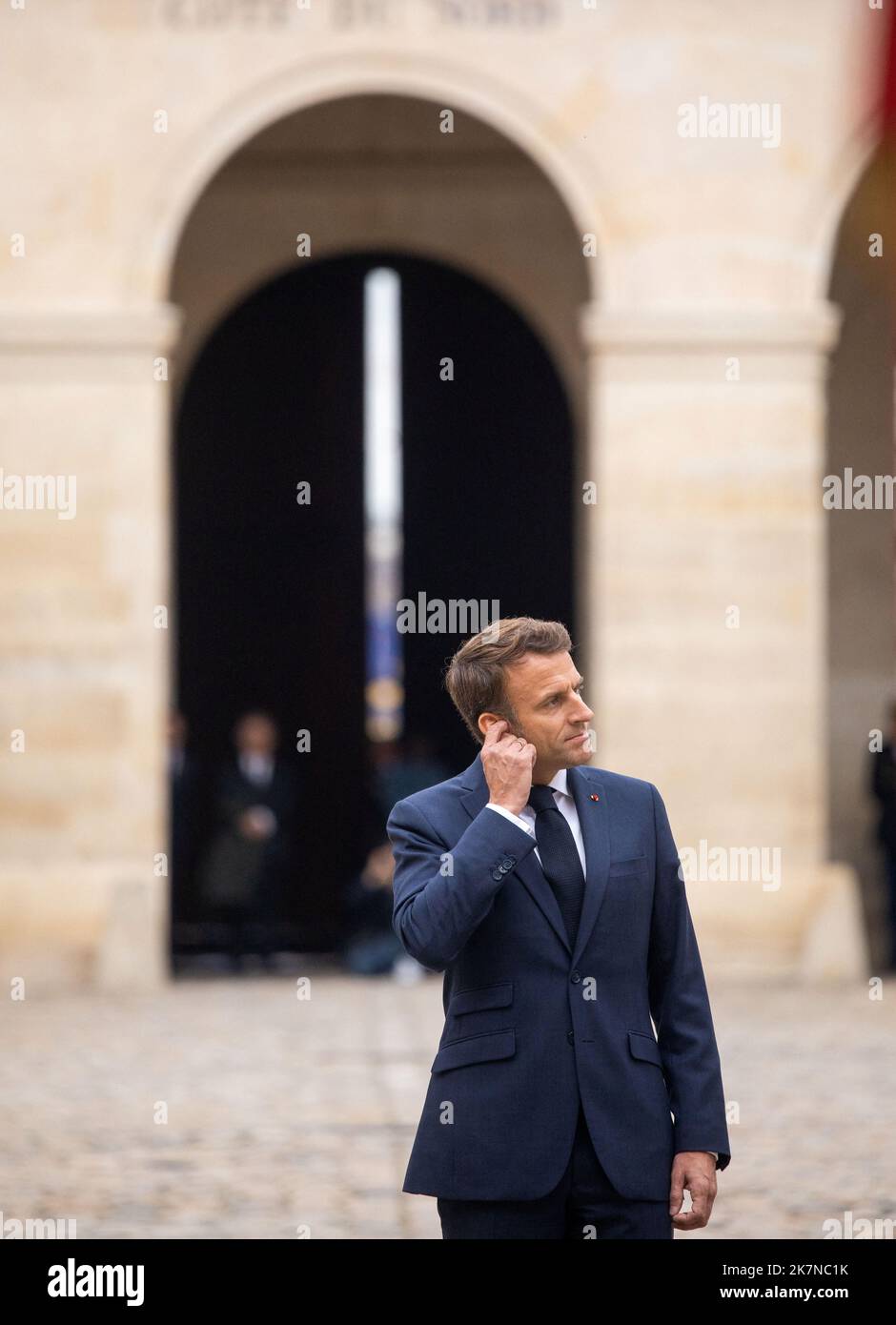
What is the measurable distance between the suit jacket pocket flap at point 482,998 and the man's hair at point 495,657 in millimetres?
428

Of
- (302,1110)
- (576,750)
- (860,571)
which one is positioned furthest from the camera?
(860,571)

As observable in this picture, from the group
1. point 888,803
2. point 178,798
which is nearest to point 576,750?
point 178,798

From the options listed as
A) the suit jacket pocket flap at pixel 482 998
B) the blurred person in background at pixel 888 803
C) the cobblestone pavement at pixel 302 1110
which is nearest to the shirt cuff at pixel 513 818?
the suit jacket pocket flap at pixel 482 998

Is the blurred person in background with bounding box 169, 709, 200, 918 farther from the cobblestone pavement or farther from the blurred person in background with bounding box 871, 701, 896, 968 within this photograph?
the blurred person in background with bounding box 871, 701, 896, 968

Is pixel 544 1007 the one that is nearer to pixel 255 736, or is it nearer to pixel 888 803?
pixel 255 736

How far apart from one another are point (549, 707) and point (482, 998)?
50 centimetres

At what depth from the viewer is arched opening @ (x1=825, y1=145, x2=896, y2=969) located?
17266 millimetres

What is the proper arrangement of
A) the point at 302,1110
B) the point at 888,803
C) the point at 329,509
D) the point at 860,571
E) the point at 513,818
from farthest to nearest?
1. the point at 329,509
2. the point at 860,571
3. the point at 888,803
4. the point at 302,1110
5. the point at 513,818

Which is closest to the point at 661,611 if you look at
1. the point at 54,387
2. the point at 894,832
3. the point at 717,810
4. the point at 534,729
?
the point at 717,810

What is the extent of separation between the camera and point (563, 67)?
584 inches

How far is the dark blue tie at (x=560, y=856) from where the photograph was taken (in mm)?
3805

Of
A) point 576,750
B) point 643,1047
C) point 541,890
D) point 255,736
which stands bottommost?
point 643,1047

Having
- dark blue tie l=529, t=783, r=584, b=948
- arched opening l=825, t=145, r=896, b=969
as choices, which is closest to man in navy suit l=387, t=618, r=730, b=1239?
dark blue tie l=529, t=783, r=584, b=948

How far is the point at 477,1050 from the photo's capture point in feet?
12.3
